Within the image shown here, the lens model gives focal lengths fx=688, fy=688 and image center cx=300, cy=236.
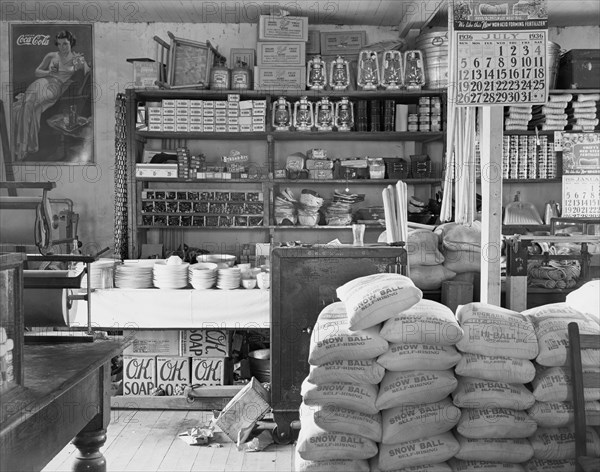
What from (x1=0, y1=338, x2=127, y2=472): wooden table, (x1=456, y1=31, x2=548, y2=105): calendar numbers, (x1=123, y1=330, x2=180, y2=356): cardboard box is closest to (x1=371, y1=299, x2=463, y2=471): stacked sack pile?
(x1=0, y1=338, x2=127, y2=472): wooden table

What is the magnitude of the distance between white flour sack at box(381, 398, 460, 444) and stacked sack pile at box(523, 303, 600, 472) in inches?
11.9

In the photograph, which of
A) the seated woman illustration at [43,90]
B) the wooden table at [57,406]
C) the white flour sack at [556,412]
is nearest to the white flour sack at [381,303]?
the white flour sack at [556,412]

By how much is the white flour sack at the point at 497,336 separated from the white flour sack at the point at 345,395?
383mm

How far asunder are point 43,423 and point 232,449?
2451 millimetres

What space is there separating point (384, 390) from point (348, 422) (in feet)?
0.58

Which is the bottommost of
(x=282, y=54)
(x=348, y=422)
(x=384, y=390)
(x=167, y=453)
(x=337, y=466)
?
(x=167, y=453)

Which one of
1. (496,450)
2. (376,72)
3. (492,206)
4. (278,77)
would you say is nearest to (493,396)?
(496,450)

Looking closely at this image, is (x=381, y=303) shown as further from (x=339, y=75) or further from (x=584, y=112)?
(x=584, y=112)

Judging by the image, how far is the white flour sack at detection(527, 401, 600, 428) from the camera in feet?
8.14

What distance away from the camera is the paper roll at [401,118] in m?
6.70

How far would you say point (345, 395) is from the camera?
2551 mm

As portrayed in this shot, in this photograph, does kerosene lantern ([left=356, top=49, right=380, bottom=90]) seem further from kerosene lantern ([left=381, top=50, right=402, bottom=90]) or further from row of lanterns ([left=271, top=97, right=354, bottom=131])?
row of lanterns ([left=271, top=97, right=354, bottom=131])

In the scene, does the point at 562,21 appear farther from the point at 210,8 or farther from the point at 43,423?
the point at 43,423

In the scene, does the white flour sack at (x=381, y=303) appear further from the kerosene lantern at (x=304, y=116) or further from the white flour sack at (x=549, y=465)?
the kerosene lantern at (x=304, y=116)
